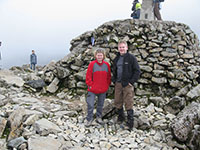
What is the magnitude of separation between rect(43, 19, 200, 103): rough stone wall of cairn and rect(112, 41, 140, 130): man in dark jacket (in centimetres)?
279

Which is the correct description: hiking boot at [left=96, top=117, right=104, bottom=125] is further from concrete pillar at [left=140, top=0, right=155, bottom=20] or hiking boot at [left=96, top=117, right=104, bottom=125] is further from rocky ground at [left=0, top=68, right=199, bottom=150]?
concrete pillar at [left=140, top=0, right=155, bottom=20]

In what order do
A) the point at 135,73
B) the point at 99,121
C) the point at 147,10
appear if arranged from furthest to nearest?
the point at 147,10 < the point at 99,121 < the point at 135,73

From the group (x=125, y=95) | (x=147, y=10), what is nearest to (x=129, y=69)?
(x=125, y=95)

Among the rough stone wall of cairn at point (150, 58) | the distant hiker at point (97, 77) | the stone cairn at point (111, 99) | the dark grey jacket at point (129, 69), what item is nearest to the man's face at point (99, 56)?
the distant hiker at point (97, 77)

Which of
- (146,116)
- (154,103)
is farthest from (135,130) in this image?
(154,103)

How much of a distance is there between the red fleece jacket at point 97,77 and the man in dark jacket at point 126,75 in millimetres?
430

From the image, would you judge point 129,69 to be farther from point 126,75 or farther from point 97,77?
point 97,77

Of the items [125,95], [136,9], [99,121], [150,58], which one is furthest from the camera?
[136,9]

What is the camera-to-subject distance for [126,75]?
214 inches

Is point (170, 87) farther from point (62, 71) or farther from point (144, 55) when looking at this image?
point (62, 71)

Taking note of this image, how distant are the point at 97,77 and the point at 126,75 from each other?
3.29 ft

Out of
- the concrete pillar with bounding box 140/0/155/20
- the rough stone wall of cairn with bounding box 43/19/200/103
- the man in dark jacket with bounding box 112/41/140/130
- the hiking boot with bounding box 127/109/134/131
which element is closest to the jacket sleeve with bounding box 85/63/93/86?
the man in dark jacket with bounding box 112/41/140/130

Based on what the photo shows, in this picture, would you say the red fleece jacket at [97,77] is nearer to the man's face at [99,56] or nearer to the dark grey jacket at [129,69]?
the man's face at [99,56]

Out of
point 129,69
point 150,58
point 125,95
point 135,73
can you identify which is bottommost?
point 125,95
